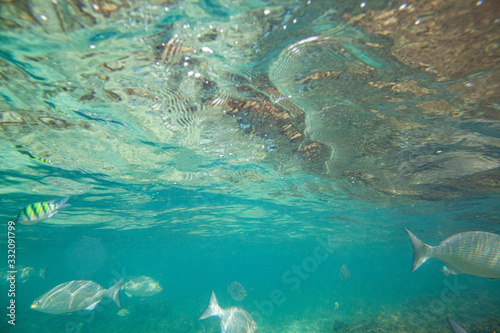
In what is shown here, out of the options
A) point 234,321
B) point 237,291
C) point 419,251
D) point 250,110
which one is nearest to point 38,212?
point 250,110

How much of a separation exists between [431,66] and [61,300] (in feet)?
52.0

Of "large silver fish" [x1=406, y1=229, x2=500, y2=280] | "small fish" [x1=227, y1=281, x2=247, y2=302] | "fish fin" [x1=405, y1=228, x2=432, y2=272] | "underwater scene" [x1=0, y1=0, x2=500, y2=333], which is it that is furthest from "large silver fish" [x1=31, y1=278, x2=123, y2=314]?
"fish fin" [x1=405, y1=228, x2=432, y2=272]

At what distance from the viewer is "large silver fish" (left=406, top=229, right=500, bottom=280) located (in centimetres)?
534

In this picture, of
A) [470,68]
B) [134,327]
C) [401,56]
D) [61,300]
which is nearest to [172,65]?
[401,56]

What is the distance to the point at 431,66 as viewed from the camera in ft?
18.8

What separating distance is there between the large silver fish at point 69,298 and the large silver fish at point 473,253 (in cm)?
1291

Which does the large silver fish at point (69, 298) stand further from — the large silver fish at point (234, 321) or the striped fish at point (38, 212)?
the striped fish at point (38, 212)

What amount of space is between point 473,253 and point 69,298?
47.5 ft

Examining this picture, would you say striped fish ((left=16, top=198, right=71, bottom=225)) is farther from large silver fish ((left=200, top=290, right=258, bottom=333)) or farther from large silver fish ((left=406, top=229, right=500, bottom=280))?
large silver fish ((left=406, top=229, right=500, bottom=280))

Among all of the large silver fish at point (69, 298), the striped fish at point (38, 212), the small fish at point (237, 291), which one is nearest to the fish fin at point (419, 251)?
the small fish at point (237, 291)

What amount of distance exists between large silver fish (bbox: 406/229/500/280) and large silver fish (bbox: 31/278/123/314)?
12912 mm

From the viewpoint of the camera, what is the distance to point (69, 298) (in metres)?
8.60

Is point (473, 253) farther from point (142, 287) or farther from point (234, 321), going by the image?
point (142, 287)

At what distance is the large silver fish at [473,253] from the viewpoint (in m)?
5.34
